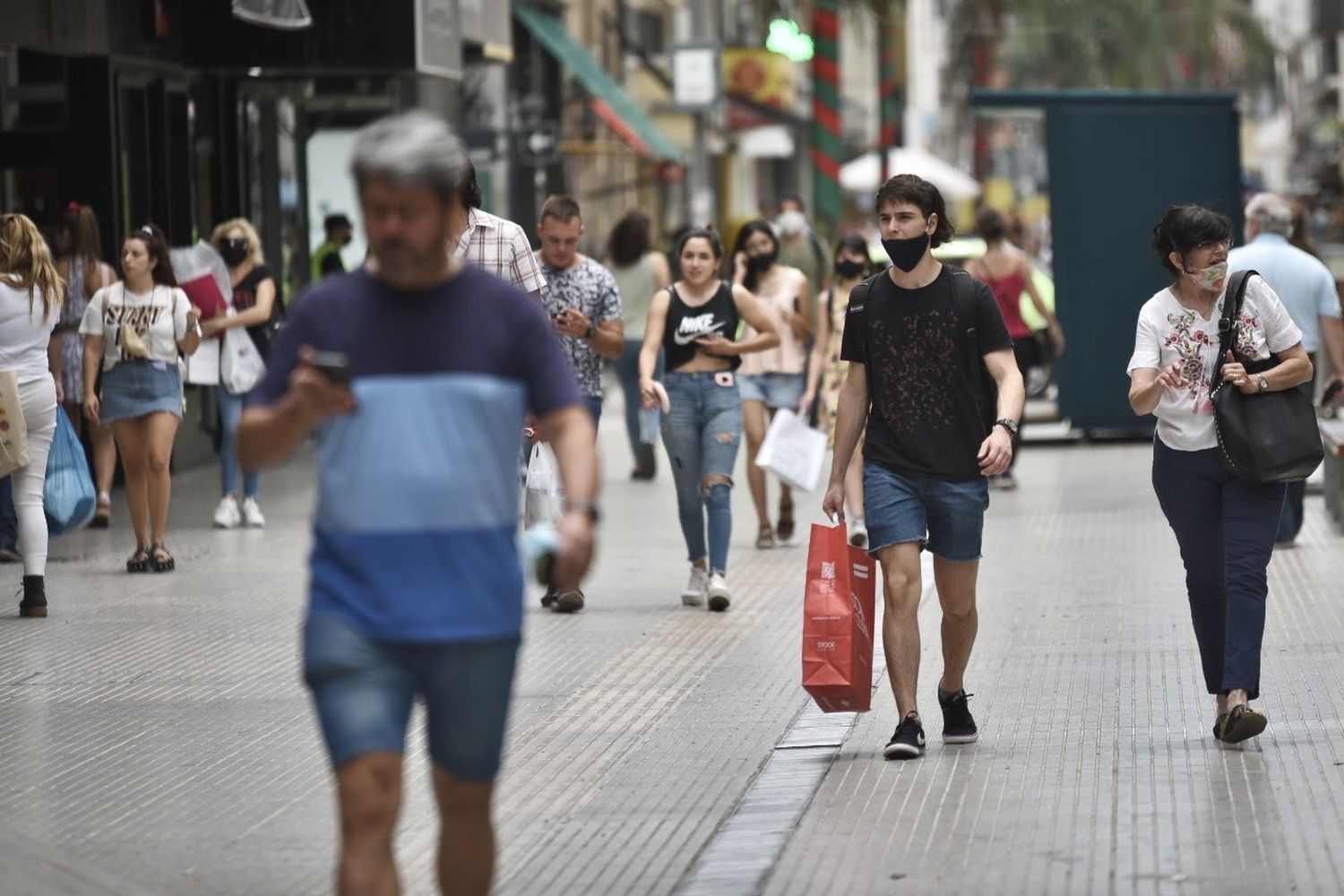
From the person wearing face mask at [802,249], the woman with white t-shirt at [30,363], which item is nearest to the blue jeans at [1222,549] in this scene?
the woman with white t-shirt at [30,363]

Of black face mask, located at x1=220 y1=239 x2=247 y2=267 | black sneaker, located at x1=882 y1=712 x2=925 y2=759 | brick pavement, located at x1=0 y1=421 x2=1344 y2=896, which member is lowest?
brick pavement, located at x1=0 y1=421 x2=1344 y2=896

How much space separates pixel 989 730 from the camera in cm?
782

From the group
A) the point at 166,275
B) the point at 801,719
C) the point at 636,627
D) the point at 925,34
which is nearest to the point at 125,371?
the point at 166,275

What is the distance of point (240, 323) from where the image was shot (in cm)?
1444

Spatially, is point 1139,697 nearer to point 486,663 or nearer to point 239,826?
point 239,826

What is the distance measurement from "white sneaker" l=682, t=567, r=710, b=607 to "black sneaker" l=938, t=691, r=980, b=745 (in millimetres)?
3528

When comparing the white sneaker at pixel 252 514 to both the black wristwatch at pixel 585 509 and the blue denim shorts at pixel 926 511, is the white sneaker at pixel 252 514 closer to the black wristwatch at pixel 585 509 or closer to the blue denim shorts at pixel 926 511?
the blue denim shorts at pixel 926 511

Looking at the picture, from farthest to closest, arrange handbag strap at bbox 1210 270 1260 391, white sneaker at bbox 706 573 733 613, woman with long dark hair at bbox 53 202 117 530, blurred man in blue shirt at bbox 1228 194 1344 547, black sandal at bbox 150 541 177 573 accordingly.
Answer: woman with long dark hair at bbox 53 202 117 530 < black sandal at bbox 150 541 177 573 < blurred man in blue shirt at bbox 1228 194 1344 547 < white sneaker at bbox 706 573 733 613 < handbag strap at bbox 1210 270 1260 391

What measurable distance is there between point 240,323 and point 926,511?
7824mm

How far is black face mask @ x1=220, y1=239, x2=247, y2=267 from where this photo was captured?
14812 mm

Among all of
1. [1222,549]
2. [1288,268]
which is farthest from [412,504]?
[1288,268]

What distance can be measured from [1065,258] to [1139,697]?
10197mm

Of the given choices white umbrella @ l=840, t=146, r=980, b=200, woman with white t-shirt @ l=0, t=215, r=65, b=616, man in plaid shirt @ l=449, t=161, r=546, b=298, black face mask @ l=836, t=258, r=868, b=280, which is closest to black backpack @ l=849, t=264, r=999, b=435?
man in plaid shirt @ l=449, t=161, r=546, b=298

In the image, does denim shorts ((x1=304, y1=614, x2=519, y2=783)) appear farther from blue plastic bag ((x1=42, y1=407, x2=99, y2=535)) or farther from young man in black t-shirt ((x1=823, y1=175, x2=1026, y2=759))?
blue plastic bag ((x1=42, y1=407, x2=99, y2=535))
